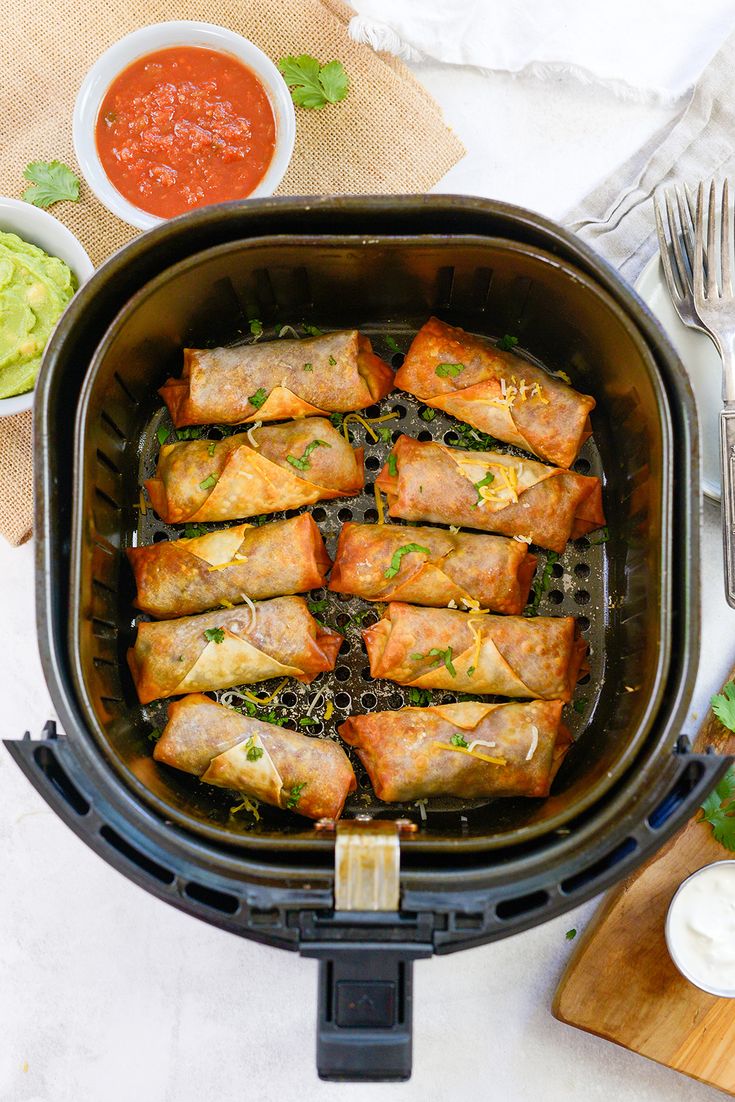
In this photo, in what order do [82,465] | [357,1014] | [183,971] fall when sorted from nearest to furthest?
1. [357,1014]
2. [82,465]
3. [183,971]

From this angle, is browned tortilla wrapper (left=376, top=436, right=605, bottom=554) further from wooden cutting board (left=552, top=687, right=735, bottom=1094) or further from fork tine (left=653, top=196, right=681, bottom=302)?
wooden cutting board (left=552, top=687, right=735, bottom=1094)

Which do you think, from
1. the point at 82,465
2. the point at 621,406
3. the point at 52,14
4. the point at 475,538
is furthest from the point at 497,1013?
the point at 52,14

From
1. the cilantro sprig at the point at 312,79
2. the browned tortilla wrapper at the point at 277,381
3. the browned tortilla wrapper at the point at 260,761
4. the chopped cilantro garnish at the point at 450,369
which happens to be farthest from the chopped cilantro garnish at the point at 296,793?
the cilantro sprig at the point at 312,79

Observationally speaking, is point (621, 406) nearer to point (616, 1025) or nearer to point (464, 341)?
point (464, 341)

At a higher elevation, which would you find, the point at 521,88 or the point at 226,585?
the point at 521,88

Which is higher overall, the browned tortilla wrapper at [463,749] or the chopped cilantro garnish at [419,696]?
the chopped cilantro garnish at [419,696]

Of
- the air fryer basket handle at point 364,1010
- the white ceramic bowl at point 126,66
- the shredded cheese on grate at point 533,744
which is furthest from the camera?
the white ceramic bowl at point 126,66

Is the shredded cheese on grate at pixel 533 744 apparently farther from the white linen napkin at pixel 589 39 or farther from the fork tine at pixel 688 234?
the white linen napkin at pixel 589 39

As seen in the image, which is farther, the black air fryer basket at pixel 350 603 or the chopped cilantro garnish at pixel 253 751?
the chopped cilantro garnish at pixel 253 751
